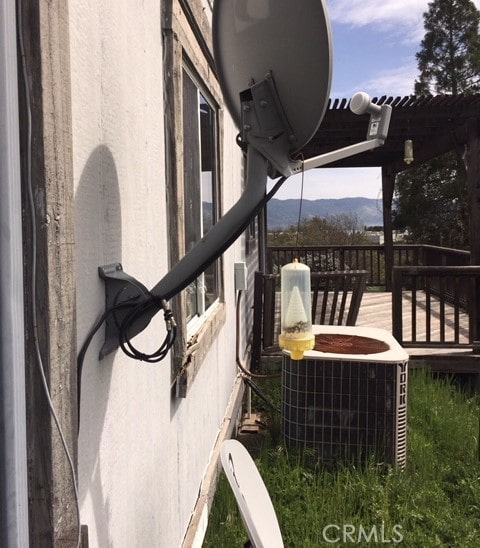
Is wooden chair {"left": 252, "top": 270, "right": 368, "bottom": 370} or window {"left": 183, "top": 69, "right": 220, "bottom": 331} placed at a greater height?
window {"left": 183, "top": 69, "right": 220, "bottom": 331}

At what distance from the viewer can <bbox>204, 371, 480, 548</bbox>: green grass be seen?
112 inches

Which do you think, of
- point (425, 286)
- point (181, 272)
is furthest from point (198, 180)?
point (425, 286)

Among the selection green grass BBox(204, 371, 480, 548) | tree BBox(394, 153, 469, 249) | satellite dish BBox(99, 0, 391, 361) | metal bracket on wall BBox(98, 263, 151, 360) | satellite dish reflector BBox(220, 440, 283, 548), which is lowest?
green grass BBox(204, 371, 480, 548)

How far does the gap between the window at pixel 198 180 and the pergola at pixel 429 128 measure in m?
3.07

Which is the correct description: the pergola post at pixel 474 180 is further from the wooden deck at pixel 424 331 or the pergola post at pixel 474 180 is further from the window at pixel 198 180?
the window at pixel 198 180

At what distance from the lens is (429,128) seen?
7438mm

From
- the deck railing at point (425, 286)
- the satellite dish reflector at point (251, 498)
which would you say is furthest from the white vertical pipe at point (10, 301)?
the deck railing at point (425, 286)

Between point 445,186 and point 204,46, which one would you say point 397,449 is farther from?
point 445,186

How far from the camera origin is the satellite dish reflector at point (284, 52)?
4.18 ft

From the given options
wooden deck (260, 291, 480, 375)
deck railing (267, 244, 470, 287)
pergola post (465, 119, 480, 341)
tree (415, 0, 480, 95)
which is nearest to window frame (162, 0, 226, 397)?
wooden deck (260, 291, 480, 375)

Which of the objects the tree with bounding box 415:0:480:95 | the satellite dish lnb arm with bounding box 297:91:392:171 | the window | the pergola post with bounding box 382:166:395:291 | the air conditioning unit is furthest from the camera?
the tree with bounding box 415:0:480:95

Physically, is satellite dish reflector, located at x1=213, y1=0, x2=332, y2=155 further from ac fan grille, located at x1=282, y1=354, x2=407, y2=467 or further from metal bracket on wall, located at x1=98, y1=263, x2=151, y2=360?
ac fan grille, located at x1=282, y1=354, x2=407, y2=467

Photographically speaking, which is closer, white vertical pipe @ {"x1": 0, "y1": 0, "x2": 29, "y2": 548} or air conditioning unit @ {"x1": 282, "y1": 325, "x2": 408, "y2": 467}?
white vertical pipe @ {"x1": 0, "y1": 0, "x2": 29, "y2": 548}

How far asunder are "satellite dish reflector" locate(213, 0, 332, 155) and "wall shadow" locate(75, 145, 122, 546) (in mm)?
386
